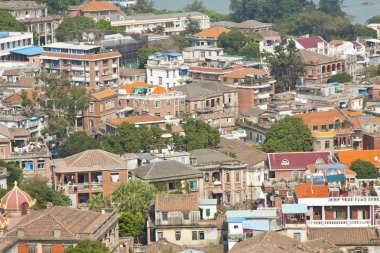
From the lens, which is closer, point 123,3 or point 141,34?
point 141,34

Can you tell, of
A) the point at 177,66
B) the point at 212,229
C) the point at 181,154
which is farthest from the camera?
the point at 177,66

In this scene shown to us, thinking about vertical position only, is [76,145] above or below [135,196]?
below

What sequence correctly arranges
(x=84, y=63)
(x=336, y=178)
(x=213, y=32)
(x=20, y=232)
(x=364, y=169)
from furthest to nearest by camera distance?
1. (x=213, y=32)
2. (x=84, y=63)
3. (x=364, y=169)
4. (x=336, y=178)
5. (x=20, y=232)

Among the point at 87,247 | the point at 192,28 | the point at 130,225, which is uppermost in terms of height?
the point at 192,28

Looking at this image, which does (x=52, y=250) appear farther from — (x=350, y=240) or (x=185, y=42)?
(x=185, y=42)

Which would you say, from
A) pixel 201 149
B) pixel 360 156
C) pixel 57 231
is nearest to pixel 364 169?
pixel 360 156

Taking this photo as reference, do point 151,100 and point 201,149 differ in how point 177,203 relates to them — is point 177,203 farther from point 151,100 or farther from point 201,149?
point 151,100

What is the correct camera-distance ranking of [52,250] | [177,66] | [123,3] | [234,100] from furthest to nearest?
[123,3] → [177,66] → [234,100] → [52,250]

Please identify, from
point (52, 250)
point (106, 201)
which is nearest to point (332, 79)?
point (106, 201)

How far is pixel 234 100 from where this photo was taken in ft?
267

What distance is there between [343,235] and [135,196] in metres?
9.03

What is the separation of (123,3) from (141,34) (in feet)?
99.3

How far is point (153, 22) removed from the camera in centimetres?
11206

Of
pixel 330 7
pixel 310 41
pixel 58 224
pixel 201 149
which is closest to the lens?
pixel 58 224
